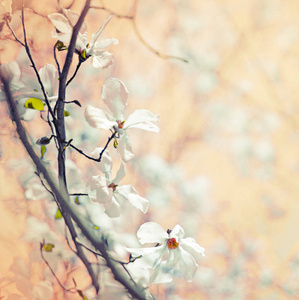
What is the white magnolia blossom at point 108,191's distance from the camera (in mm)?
341

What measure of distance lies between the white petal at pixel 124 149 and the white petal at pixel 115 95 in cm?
3

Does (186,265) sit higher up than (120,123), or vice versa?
(120,123)

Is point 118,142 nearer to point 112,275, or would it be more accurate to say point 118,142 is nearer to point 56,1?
point 112,275

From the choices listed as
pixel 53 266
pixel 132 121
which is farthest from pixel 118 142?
pixel 53 266

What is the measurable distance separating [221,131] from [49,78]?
1.81 feet

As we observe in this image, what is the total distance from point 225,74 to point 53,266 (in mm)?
612

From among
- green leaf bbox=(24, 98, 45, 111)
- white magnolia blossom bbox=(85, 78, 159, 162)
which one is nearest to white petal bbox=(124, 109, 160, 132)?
white magnolia blossom bbox=(85, 78, 159, 162)

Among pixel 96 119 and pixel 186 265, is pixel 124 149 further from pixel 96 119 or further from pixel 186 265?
pixel 186 265

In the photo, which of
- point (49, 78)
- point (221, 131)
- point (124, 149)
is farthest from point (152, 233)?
point (221, 131)

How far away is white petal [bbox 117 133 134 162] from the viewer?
1.06 ft

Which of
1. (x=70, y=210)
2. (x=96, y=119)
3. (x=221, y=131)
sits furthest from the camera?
(x=221, y=131)

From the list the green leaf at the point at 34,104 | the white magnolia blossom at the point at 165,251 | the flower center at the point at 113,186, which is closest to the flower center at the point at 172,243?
the white magnolia blossom at the point at 165,251

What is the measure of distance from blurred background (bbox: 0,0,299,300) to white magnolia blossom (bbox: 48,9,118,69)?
336mm

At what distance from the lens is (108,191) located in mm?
349
